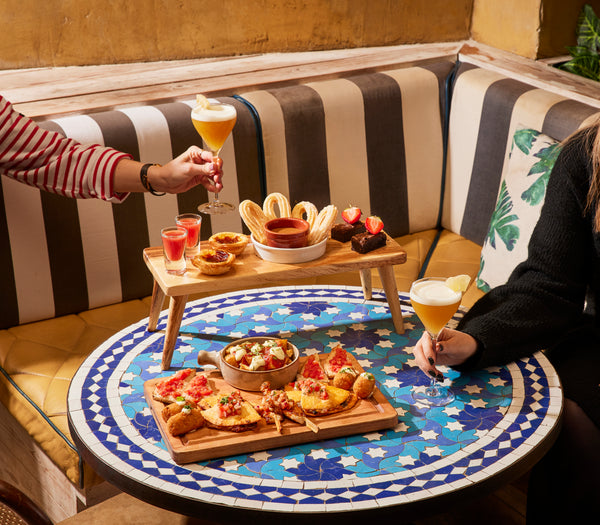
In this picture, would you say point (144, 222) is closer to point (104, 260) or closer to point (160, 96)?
point (104, 260)

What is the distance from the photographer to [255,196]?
2.74 metres

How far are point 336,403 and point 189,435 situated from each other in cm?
28

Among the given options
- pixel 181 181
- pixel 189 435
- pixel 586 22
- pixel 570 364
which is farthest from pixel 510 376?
pixel 586 22

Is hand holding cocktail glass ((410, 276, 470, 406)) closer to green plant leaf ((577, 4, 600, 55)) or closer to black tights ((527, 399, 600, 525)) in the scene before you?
black tights ((527, 399, 600, 525))

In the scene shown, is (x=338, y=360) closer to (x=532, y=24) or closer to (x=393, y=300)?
(x=393, y=300)

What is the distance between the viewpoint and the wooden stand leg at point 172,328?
5.51ft

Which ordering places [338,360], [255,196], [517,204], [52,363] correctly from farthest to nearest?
[255,196]
[517,204]
[52,363]
[338,360]

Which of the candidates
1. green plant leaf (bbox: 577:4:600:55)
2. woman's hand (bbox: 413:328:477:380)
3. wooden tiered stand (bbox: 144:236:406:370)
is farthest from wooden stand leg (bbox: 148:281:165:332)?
green plant leaf (bbox: 577:4:600:55)

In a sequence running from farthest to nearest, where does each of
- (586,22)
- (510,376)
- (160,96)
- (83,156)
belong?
(586,22) → (160,96) → (83,156) → (510,376)

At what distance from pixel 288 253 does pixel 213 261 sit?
18 cm

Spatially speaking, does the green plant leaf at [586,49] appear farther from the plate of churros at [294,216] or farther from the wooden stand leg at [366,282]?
the plate of churros at [294,216]

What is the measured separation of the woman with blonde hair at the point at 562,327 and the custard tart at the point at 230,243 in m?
0.50

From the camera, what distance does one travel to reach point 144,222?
254 cm

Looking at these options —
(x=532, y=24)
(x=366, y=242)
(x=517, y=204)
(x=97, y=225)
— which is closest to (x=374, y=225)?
(x=366, y=242)
